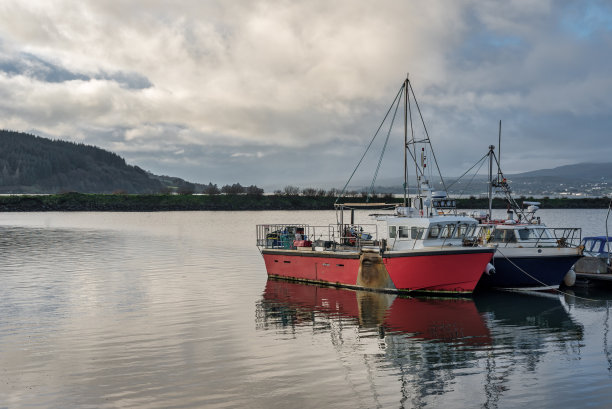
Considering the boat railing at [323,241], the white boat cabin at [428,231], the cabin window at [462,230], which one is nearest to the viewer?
the white boat cabin at [428,231]

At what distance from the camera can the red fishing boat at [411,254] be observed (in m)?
27.9

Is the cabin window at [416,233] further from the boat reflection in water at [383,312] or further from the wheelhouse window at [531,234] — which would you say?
the wheelhouse window at [531,234]

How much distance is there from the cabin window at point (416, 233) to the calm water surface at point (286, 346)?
312 centimetres

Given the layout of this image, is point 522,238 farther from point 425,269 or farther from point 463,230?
point 425,269

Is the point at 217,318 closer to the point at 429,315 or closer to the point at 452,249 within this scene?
the point at 429,315

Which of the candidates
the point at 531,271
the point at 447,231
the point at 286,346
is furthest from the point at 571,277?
the point at 286,346

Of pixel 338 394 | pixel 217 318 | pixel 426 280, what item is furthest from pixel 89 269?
pixel 338 394

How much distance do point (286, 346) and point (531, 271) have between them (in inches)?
643

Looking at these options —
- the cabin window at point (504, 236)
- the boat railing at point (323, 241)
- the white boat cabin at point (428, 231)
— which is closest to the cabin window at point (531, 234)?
the cabin window at point (504, 236)

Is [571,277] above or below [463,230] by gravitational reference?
below

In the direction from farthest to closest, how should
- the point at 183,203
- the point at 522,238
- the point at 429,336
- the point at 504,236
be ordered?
the point at 183,203, the point at 504,236, the point at 522,238, the point at 429,336

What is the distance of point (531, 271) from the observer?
3036 cm

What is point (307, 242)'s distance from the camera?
113 ft

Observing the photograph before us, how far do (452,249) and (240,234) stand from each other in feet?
164
